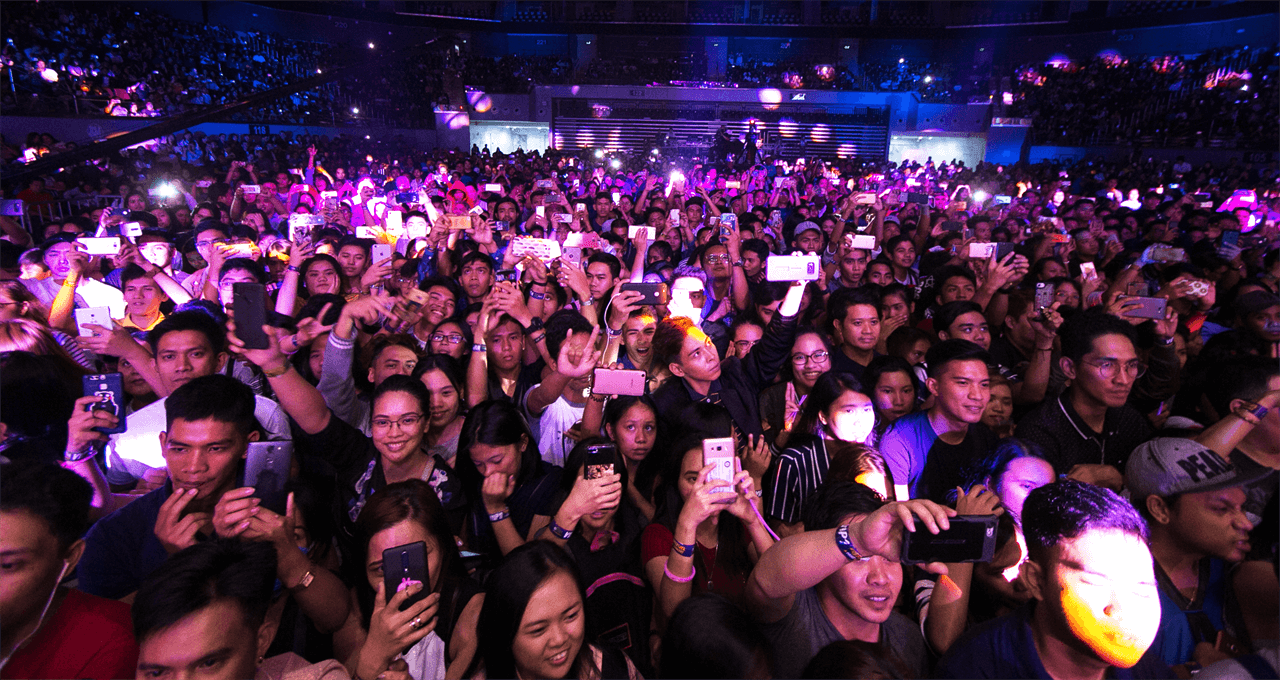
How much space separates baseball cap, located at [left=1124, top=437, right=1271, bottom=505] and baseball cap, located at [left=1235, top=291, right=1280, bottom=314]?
206cm

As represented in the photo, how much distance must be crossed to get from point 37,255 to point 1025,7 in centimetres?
3059

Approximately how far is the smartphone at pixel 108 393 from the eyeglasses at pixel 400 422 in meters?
0.84

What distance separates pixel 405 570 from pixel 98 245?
13.0 ft

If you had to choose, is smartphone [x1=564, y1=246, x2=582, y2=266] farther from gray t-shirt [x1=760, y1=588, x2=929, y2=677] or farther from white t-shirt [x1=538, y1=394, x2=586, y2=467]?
gray t-shirt [x1=760, y1=588, x2=929, y2=677]

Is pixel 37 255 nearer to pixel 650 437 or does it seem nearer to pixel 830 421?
pixel 650 437

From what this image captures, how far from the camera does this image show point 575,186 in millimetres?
12383

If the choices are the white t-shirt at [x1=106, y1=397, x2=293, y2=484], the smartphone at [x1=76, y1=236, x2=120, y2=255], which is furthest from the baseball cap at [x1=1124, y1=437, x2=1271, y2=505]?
the smartphone at [x1=76, y1=236, x2=120, y2=255]

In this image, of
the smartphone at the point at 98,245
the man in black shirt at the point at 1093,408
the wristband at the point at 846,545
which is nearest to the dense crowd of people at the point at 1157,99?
the man in black shirt at the point at 1093,408

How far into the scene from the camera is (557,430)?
2.92 m

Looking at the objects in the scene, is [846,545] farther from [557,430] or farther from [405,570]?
[557,430]

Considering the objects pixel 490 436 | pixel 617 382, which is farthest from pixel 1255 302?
pixel 490 436

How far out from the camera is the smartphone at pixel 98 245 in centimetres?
382

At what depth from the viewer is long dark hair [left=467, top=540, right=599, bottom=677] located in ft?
5.12

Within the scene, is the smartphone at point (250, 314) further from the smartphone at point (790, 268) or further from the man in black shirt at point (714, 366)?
the smartphone at point (790, 268)
